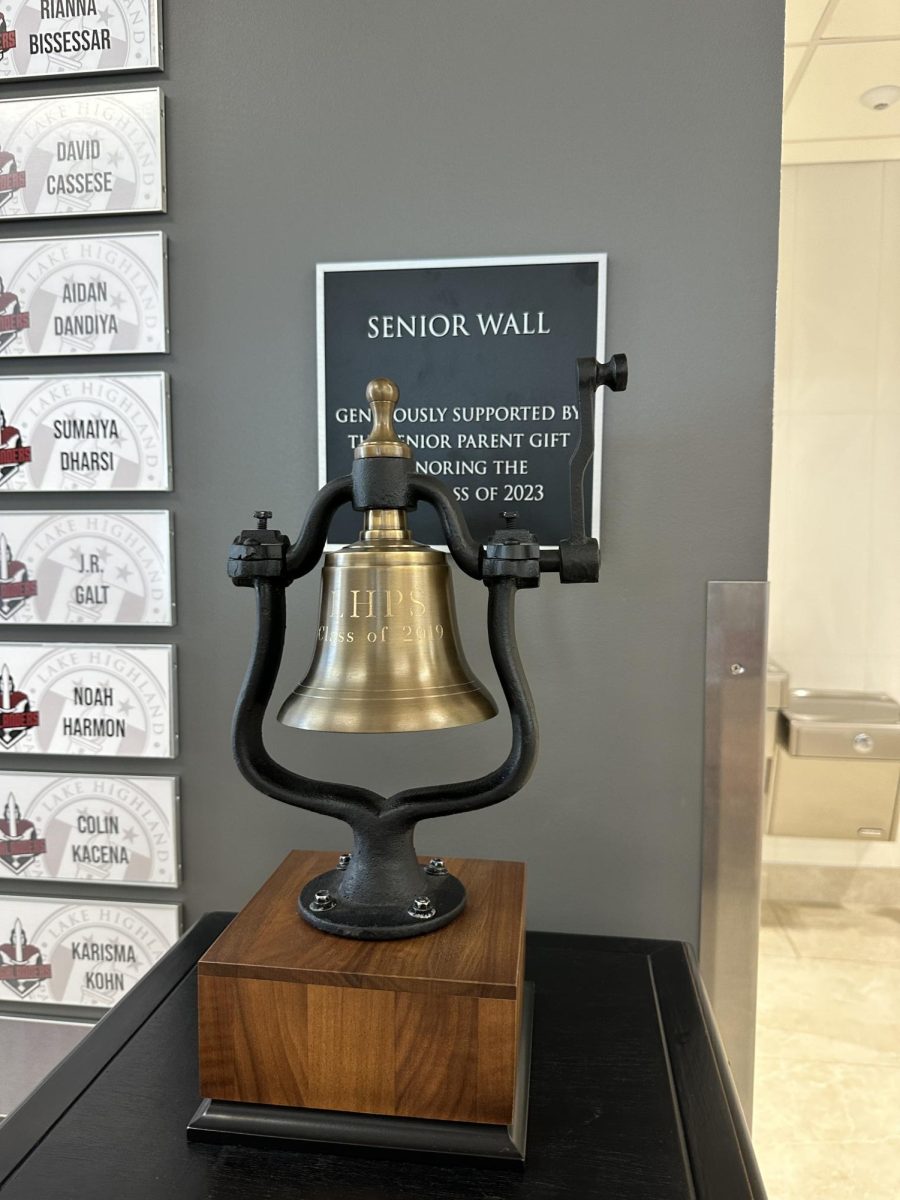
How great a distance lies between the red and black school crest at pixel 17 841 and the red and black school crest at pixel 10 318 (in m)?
0.64

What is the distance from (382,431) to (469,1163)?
1.96 ft

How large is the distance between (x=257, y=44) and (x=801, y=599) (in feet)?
6.31

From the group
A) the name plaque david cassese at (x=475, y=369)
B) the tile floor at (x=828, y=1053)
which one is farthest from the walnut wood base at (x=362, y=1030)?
the tile floor at (x=828, y=1053)

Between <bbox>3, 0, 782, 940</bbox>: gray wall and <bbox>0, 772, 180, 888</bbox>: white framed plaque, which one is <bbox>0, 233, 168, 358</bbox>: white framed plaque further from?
<bbox>0, 772, 180, 888</bbox>: white framed plaque

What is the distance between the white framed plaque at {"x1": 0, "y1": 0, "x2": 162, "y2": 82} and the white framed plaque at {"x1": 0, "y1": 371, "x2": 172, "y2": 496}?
0.40 metres

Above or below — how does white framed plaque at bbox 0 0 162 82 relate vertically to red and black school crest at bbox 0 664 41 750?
above

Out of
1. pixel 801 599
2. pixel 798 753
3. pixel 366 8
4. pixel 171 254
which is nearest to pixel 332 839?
pixel 171 254

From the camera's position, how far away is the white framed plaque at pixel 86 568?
3.71ft

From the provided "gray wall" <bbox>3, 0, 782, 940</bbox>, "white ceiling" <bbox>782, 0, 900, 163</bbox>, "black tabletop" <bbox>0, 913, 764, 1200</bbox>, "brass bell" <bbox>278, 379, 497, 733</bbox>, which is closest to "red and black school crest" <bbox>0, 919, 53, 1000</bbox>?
"gray wall" <bbox>3, 0, 782, 940</bbox>

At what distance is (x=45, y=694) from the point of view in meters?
1.17

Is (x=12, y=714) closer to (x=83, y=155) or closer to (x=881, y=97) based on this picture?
(x=83, y=155)

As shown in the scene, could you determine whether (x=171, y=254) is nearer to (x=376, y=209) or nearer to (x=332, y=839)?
(x=376, y=209)

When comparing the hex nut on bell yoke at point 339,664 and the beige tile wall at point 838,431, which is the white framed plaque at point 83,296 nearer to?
the hex nut on bell yoke at point 339,664

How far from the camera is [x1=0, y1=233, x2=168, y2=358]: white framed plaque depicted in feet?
3.63
